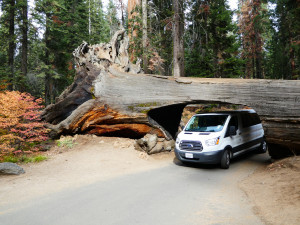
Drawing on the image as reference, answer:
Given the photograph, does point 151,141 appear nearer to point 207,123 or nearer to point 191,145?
point 191,145

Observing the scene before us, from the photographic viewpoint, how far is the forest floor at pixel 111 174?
427cm

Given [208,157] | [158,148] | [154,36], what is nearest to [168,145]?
[158,148]

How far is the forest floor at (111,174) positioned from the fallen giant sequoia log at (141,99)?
85 cm

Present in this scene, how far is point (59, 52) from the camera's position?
23.4 metres

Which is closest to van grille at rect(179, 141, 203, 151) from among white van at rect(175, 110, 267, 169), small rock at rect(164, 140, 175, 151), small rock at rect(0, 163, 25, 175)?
white van at rect(175, 110, 267, 169)

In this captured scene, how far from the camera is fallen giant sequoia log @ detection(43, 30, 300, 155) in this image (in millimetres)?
7066

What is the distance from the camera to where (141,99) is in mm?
9695

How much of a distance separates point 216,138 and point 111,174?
385cm

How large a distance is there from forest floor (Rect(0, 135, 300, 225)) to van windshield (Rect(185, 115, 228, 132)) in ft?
5.80

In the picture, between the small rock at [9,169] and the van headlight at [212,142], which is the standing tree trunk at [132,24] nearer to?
the van headlight at [212,142]

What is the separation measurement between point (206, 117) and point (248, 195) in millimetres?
4060

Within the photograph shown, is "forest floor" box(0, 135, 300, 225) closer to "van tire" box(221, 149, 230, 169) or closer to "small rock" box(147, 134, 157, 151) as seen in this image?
"small rock" box(147, 134, 157, 151)

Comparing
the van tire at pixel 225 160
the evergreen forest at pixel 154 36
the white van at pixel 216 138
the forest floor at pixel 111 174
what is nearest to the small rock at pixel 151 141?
the forest floor at pixel 111 174

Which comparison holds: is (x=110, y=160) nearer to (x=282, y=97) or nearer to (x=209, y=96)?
(x=209, y=96)
